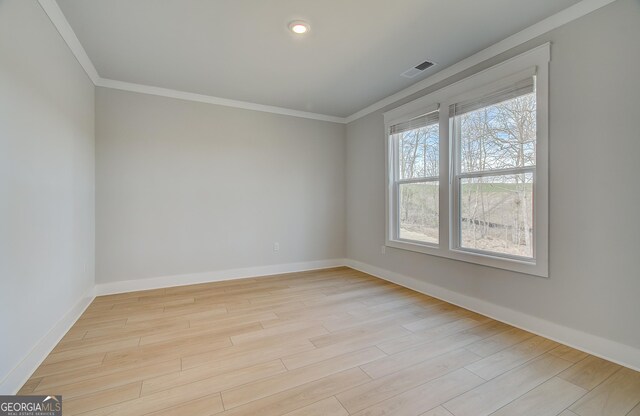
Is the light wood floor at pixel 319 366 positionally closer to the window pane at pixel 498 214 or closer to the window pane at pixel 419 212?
the window pane at pixel 498 214

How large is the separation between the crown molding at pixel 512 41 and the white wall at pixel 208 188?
1740 millimetres

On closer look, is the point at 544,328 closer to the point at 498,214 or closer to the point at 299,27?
the point at 498,214

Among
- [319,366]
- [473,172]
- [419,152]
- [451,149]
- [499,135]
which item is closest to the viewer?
[319,366]

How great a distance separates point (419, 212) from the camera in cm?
358

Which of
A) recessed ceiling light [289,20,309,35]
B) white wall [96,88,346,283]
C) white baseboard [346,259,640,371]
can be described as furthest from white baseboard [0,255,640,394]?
recessed ceiling light [289,20,309,35]

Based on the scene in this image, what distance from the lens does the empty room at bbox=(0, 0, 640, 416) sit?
5.46 ft

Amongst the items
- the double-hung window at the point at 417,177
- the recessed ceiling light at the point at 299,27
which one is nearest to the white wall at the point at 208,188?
the double-hung window at the point at 417,177

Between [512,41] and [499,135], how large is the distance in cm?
82

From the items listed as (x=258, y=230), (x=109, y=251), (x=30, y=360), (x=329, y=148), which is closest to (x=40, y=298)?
(x=30, y=360)

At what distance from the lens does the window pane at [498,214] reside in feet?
8.01

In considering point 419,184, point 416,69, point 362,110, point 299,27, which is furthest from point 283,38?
point 419,184

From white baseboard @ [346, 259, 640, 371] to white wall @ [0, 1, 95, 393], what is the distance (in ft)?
11.6

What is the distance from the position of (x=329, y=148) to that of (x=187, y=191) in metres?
2.38

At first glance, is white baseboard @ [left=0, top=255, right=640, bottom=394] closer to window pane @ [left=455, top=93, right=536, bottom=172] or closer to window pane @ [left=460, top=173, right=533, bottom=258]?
window pane @ [left=460, top=173, right=533, bottom=258]
